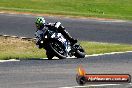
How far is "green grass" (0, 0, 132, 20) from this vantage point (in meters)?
42.7

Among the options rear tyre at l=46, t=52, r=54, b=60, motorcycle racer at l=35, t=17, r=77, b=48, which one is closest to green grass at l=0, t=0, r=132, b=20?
motorcycle racer at l=35, t=17, r=77, b=48

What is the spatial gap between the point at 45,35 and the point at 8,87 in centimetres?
656

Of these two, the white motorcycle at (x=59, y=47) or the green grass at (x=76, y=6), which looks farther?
the green grass at (x=76, y=6)

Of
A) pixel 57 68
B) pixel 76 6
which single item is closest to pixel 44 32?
pixel 57 68

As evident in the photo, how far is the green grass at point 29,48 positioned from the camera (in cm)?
2103

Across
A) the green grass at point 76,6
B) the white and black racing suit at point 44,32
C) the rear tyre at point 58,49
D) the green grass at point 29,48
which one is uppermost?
the white and black racing suit at point 44,32

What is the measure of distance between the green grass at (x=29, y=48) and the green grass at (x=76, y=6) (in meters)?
16.1

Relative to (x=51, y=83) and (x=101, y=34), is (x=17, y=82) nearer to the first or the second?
(x=51, y=83)

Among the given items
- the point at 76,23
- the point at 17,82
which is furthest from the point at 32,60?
the point at 76,23

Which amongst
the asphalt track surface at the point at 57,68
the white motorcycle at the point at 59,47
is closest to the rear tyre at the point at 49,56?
the white motorcycle at the point at 59,47

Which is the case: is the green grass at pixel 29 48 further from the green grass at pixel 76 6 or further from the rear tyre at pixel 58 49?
the green grass at pixel 76 6

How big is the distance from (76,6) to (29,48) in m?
23.2

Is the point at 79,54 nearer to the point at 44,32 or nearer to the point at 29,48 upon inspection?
the point at 44,32

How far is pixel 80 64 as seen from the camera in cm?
1720
